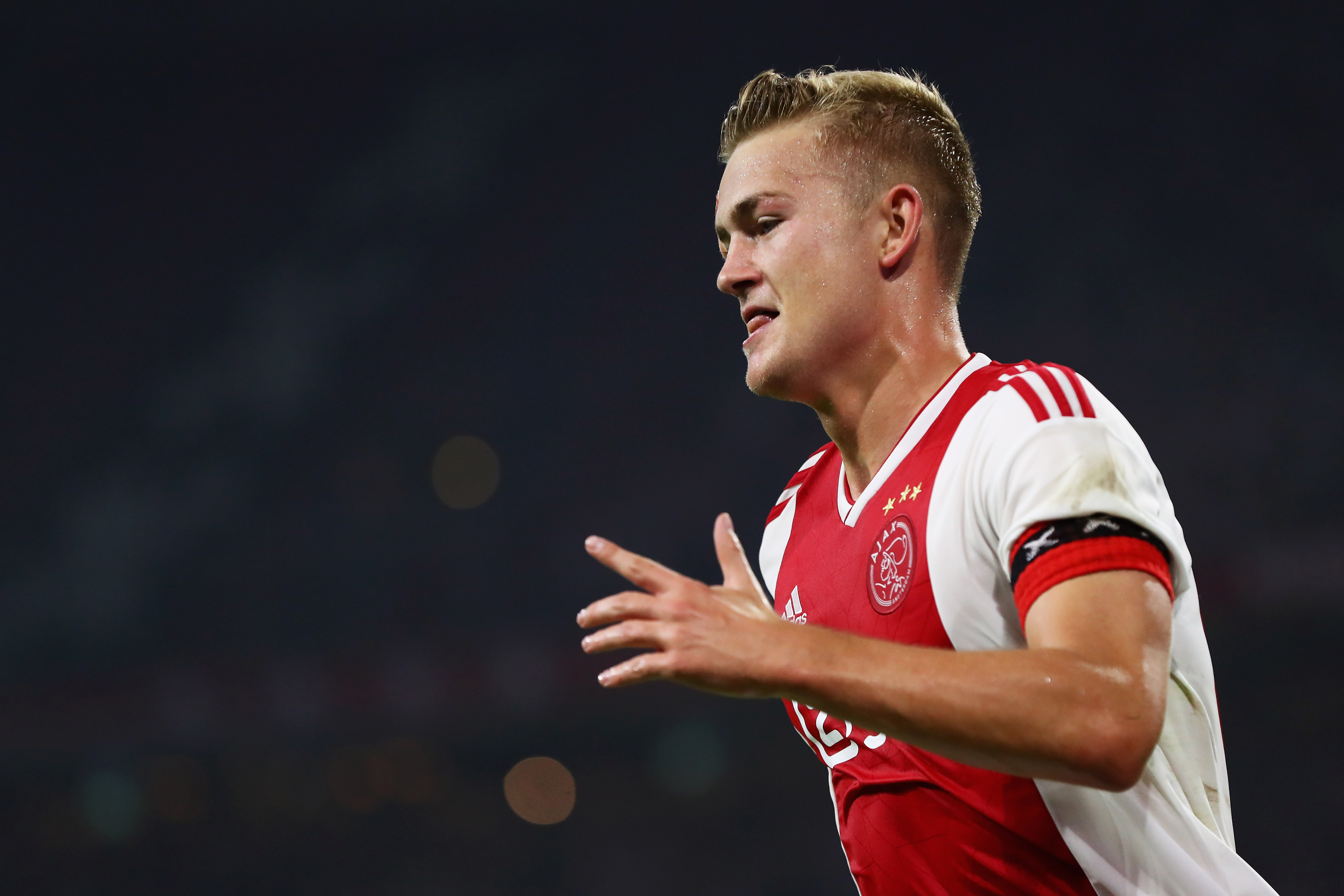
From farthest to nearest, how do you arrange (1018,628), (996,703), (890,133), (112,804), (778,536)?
(112,804) < (778,536) < (890,133) < (1018,628) < (996,703)

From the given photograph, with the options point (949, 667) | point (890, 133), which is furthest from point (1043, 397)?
point (890, 133)

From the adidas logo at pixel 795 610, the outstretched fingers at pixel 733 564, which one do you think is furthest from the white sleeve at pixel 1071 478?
the adidas logo at pixel 795 610

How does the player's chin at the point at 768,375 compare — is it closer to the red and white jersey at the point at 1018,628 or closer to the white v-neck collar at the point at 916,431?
the white v-neck collar at the point at 916,431

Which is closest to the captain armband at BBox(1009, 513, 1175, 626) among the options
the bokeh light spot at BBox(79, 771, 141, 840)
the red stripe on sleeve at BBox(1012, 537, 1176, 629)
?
the red stripe on sleeve at BBox(1012, 537, 1176, 629)

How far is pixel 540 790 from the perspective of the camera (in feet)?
31.9

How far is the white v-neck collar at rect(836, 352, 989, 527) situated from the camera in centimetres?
216

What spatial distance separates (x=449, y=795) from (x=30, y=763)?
4.08m

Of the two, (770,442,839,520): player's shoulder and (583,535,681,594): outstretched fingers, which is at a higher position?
(770,442,839,520): player's shoulder

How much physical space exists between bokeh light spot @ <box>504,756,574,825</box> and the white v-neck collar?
26.5 ft

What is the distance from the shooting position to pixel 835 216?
94.2 inches

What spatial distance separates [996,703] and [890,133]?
162cm

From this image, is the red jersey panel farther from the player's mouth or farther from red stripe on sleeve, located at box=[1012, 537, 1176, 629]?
the player's mouth

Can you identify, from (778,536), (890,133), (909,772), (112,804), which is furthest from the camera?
(112,804)

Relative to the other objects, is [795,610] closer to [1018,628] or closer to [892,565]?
[892,565]
